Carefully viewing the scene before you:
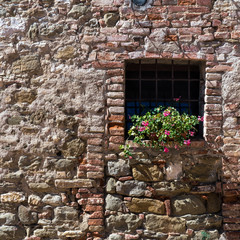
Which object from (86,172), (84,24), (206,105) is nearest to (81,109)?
(86,172)

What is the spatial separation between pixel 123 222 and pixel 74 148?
1015 mm

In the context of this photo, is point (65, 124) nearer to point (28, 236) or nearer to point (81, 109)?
point (81, 109)

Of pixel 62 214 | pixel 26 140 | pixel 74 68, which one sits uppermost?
pixel 74 68

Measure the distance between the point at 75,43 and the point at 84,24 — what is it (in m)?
0.24

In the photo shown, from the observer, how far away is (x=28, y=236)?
344 cm

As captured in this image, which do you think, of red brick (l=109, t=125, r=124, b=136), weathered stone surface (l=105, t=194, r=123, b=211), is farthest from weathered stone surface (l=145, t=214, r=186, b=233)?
red brick (l=109, t=125, r=124, b=136)

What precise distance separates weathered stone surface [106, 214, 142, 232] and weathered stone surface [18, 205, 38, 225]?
86 cm

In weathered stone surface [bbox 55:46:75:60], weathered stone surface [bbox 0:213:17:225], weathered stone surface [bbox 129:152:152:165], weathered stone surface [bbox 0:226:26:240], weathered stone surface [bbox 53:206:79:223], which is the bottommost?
weathered stone surface [bbox 0:226:26:240]

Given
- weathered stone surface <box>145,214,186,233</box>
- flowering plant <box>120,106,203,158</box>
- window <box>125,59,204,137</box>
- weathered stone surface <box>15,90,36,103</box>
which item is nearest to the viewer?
flowering plant <box>120,106,203,158</box>

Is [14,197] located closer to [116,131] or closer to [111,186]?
[111,186]

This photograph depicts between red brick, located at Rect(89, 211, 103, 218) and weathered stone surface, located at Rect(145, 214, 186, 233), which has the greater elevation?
red brick, located at Rect(89, 211, 103, 218)

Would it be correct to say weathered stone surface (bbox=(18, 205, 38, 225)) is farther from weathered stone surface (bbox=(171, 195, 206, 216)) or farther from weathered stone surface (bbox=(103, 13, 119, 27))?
weathered stone surface (bbox=(103, 13, 119, 27))

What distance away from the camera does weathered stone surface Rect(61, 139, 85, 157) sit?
3.43 meters

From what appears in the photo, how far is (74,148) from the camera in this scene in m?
3.44
